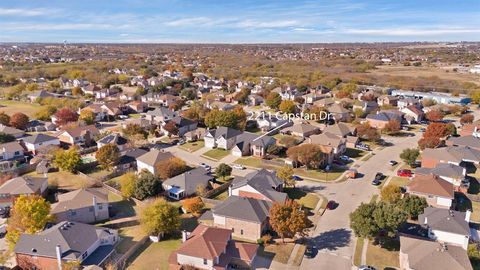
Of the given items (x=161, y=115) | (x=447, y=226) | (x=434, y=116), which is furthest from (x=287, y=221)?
(x=434, y=116)

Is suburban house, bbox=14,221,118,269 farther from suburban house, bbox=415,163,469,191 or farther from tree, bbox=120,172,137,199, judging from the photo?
suburban house, bbox=415,163,469,191

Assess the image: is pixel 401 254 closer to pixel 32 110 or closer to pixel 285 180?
pixel 285 180

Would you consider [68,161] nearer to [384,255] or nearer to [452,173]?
[384,255]

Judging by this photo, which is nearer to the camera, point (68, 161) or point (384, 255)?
point (384, 255)

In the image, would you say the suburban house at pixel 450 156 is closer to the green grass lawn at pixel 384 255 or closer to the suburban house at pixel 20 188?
the green grass lawn at pixel 384 255

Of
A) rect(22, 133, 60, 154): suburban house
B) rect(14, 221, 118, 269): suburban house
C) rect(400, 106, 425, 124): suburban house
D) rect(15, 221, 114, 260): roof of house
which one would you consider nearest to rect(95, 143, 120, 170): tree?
rect(22, 133, 60, 154): suburban house

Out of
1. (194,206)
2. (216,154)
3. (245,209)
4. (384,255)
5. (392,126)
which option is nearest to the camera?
(384,255)
